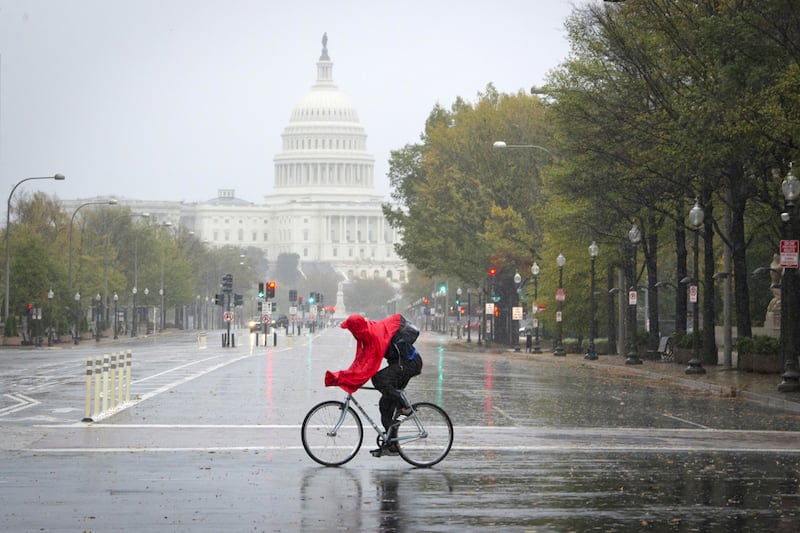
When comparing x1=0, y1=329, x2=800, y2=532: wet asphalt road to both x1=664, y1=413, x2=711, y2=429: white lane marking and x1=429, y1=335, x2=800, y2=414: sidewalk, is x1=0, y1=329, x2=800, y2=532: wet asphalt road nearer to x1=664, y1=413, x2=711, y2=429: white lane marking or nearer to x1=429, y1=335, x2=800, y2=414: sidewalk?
x1=664, y1=413, x2=711, y2=429: white lane marking

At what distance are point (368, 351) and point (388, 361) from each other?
29 cm

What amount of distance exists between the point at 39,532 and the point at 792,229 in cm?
2612

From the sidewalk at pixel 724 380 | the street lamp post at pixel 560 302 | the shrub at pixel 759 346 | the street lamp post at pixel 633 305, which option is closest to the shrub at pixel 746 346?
the shrub at pixel 759 346

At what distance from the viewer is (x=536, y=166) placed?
80500 mm

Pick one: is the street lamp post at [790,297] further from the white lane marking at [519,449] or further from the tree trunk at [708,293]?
the white lane marking at [519,449]

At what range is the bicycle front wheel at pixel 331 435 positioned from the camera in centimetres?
1755

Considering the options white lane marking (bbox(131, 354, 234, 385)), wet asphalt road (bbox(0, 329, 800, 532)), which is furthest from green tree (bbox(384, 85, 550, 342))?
wet asphalt road (bbox(0, 329, 800, 532))

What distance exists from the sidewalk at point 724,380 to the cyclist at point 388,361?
546 inches

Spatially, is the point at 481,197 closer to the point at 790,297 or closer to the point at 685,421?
the point at 790,297

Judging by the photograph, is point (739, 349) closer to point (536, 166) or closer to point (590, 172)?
point (590, 172)

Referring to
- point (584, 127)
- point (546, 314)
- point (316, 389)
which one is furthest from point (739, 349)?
point (546, 314)

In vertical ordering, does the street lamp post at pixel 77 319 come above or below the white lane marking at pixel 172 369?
above

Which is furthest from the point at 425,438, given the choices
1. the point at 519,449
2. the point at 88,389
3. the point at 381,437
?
the point at 88,389

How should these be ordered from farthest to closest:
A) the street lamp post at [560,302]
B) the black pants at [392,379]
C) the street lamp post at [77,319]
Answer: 1. the street lamp post at [77,319]
2. the street lamp post at [560,302]
3. the black pants at [392,379]
